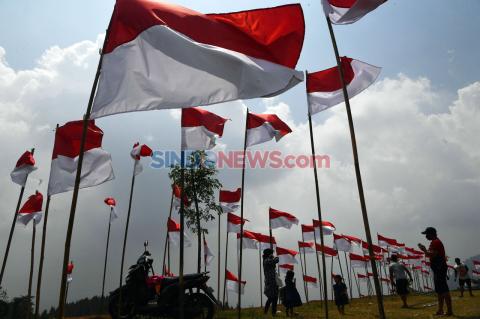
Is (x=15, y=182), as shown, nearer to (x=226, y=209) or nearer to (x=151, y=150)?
(x=151, y=150)

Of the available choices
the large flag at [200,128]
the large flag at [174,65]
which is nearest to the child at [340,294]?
the large flag at [200,128]

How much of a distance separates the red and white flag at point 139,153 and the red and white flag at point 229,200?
5.86 meters

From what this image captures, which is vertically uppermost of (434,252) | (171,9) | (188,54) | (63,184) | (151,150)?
(151,150)

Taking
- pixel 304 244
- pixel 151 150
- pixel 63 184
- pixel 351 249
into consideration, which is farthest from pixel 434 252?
pixel 304 244

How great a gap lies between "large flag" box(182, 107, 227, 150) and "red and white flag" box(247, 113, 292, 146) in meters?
2.58

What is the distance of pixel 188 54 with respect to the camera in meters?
5.62

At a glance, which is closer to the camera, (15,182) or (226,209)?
(15,182)

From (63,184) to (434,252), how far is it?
8936mm

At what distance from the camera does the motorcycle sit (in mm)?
9602

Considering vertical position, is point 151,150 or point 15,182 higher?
point 151,150

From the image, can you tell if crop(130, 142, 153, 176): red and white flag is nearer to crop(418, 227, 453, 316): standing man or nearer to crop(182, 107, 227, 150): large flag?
crop(182, 107, 227, 150): large flag

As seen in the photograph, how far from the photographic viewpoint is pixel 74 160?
933 centimetres

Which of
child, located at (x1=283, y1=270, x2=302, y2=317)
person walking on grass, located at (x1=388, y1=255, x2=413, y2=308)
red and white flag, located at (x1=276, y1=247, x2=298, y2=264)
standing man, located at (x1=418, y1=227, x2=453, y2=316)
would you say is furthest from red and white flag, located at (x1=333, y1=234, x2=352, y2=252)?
standing man, located at (x1=418, y1=227, x2=453, y2=316)

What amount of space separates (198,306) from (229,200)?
10978mm
